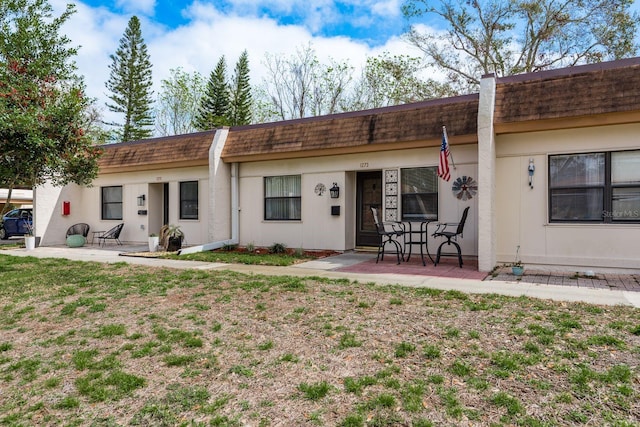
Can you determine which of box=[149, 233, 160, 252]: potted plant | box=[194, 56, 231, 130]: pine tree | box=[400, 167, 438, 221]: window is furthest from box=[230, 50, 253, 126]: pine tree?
box=[400, 167, 438, 221]: window

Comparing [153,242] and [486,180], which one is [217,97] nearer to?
[153,242]

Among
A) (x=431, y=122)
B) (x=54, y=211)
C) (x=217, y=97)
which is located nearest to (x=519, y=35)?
(x=431, y=122)

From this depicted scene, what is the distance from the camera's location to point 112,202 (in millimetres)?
13930

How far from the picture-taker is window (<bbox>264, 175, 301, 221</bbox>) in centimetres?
1078

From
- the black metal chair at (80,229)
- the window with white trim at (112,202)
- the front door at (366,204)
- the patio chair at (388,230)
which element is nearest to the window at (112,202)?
the window with white trim at (112,202)

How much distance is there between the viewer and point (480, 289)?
580 centimetres

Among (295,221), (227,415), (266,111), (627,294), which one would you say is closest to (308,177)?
(295,221)

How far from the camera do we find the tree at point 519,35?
18672 mm

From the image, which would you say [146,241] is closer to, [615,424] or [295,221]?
[295,221]

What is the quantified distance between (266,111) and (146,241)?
54.1 ft

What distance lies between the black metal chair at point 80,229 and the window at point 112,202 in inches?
27.3

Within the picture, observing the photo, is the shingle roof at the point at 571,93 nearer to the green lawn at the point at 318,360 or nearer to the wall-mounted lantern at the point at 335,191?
the green lawn at the point at 318,360

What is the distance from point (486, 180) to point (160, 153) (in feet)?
30.5

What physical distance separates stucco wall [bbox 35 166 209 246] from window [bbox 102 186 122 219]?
Answer: 18 cm
